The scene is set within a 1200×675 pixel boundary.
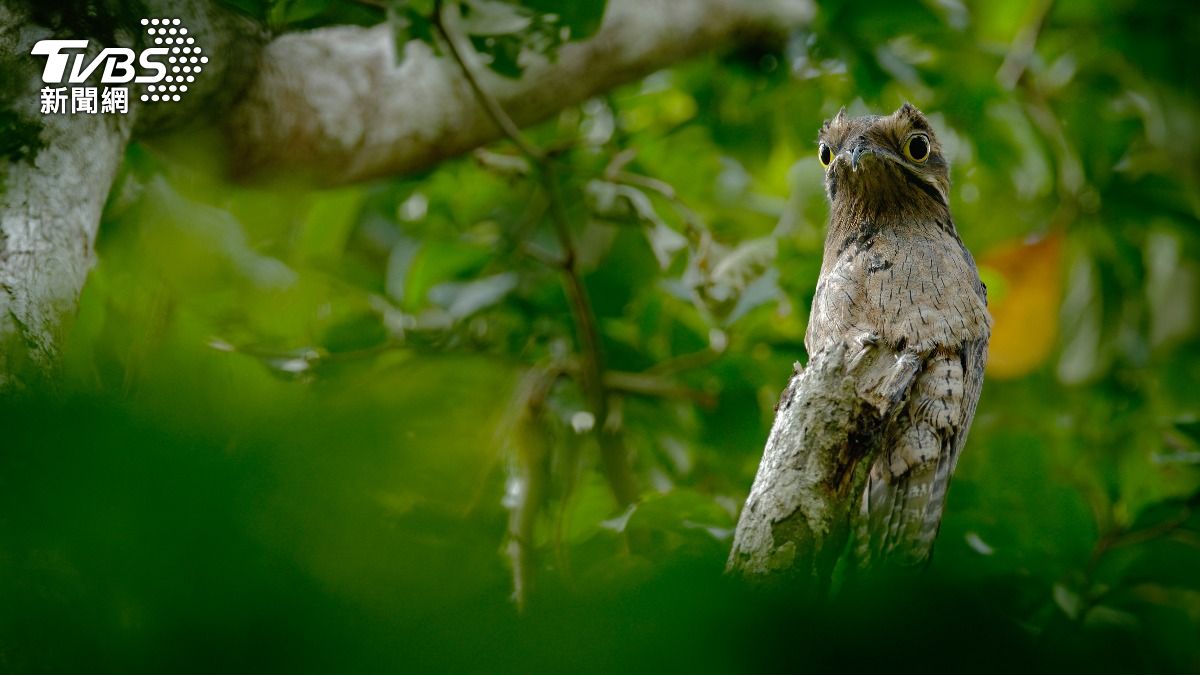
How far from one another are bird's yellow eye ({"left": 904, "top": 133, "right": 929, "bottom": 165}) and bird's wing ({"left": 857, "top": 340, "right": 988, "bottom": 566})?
43 centimetres

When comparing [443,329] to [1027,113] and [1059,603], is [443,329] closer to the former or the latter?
[1059,603]

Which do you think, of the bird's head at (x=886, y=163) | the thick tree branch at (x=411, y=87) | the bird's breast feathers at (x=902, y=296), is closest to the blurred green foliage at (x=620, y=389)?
the thick tree branch at (x=411, y=87)

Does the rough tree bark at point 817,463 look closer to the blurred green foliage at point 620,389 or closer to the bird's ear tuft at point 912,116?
the blurred green foliage at point 620,389

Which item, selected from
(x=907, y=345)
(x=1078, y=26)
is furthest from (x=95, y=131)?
(x=1078, y=26)

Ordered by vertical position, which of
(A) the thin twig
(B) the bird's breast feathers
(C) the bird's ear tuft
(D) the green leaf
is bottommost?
(A) the thin twig

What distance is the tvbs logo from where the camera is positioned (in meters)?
1.67

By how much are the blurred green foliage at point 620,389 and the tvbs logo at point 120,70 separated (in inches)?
7.7

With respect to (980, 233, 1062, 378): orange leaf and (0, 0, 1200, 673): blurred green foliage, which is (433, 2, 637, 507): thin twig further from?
(980, 233, 1062, 378): orange leaf

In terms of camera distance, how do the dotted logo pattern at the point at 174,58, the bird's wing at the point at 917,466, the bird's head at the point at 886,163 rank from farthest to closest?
the dotted logo pattern at the point at 174,58, the bird's head at the point at 886,163, the bird's wing at the point at 917,466

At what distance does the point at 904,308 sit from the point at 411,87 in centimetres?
175

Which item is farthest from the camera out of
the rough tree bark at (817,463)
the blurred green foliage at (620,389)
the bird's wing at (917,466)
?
Answer: the bird's wing at (917,466)

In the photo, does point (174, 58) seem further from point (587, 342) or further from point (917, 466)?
point (917, 466)

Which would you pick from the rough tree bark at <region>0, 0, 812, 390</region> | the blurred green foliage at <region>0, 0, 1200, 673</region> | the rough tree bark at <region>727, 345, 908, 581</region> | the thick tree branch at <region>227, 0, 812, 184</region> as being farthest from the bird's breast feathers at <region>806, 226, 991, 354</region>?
the thick tree branch at <region>227, 0, 812, 184</region>

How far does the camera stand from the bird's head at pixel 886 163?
167 cm
